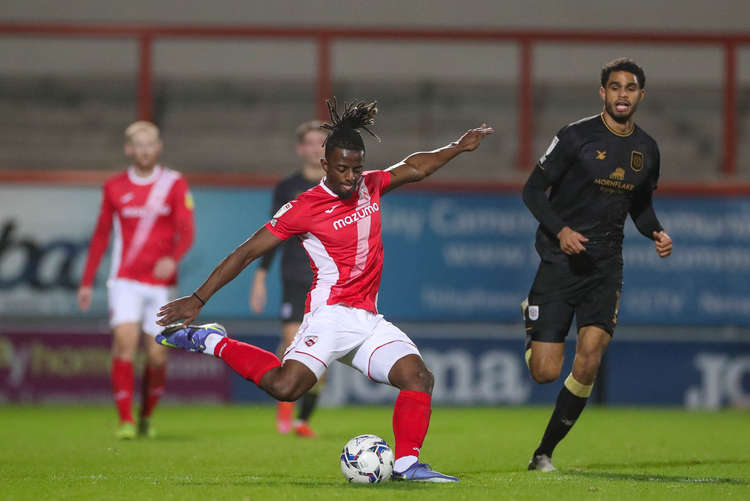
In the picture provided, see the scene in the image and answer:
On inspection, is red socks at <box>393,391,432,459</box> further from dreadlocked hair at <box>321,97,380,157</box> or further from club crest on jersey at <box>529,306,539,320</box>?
dreadlocked hair at <box>321,97,380,157</box>

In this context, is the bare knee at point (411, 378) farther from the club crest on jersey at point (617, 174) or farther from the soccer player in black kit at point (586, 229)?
the club crest on jersey at point (617, 174)

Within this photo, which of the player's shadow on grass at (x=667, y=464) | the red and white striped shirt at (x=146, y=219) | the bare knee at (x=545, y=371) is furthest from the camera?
the red and white striped shirt at (x=146, y=219)

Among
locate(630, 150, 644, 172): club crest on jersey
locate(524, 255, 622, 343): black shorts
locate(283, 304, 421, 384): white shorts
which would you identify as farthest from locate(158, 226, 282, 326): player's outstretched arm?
locate(630, 150, 644, 172): club crest on jersey

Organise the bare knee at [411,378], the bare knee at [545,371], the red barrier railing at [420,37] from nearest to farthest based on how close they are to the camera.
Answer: the bare knee at [411,378] → the bare knee at [545,371] → the red barrier railing at [420,37]

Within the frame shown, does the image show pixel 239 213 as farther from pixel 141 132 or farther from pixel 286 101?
pixel 286 101

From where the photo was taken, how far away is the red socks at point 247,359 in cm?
649

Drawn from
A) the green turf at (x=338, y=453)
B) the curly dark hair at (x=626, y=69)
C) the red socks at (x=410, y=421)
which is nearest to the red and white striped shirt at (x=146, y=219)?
the green turf at (x=338, y=453)

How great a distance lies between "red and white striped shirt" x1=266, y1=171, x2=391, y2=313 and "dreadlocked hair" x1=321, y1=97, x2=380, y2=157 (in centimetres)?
27

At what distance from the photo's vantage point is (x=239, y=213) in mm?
13164

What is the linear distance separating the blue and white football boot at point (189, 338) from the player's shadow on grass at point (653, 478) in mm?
2084

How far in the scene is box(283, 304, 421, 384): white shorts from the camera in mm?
6395

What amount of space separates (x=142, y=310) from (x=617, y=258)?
13.1 ft

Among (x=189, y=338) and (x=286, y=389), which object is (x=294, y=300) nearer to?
(x=189, y=338)

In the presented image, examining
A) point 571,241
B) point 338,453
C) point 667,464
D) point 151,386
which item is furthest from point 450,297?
point 571,241
